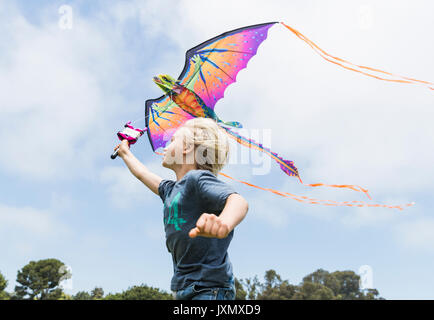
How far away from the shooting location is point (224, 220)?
1.87 metres

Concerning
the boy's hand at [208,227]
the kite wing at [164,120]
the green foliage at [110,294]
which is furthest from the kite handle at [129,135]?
the green foliage at [110,294]

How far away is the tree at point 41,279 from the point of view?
37703 millimetres

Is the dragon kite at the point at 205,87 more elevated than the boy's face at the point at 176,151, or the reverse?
the dragon kite at the point at 205,87

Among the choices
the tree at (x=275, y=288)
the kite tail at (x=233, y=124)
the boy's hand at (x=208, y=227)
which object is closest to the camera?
the boy's hand at (x=208, y=227)

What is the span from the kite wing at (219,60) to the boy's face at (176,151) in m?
1.70

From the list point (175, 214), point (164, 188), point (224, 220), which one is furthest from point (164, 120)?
point (224, 220)

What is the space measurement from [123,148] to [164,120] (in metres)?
1.12

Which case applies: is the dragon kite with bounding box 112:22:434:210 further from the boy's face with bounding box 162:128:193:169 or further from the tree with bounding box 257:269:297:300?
the tree with bounding box 257:269:297:300

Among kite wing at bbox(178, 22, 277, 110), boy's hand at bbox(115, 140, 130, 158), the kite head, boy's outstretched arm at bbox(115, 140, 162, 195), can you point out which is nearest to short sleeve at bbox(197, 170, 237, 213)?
boy's outstretched arm at bbox(115, 140, 162, 195)

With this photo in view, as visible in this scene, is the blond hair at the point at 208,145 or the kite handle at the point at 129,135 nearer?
the blond hair at the point at 208,145

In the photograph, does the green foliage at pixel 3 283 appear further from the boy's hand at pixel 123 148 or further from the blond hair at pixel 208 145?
the blond hair at pixel 208 145

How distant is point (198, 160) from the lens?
278 cm
